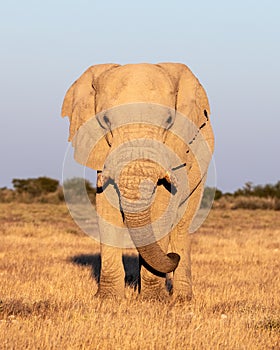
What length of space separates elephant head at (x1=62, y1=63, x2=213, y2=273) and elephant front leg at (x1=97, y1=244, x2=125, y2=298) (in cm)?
77

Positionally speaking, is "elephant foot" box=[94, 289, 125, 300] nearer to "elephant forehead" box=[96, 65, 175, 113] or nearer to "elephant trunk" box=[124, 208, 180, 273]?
"elephant trunk" box=[124, 208, 180, 273]

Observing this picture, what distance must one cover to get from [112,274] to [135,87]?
7.34ft

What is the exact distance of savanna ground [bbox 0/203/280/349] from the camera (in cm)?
589

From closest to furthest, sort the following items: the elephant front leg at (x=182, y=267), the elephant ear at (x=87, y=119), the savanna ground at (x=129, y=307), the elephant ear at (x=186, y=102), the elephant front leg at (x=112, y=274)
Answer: the savanna ground at (x=129, y=307)
the elephant ear at (x=186, y=102)
the elephant ear at (x=87, y=119)
the elephant front leg at (x=112, y=274)
the elephant front leg at (x=182, y=267)

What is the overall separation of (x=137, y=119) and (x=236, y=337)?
95.8 inches

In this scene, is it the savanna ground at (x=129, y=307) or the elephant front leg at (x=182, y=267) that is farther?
the elephant front leg at (x=182, y=267)

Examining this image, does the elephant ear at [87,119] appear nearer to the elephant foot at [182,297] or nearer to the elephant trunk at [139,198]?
the elephant trunk at [139,198]

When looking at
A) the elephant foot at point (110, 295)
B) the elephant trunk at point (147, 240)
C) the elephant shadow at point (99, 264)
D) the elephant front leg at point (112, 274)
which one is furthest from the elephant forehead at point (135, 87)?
the elephant shadow at point (99, 264)

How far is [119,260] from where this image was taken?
28.0ft

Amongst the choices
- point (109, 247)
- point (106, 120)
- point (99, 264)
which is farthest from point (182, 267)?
point (99, 264)

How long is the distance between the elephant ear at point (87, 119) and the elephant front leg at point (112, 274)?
3.38 ft

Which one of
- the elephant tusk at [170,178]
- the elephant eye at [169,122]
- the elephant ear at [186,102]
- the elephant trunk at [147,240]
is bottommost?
the elephant trunk at [147,240]

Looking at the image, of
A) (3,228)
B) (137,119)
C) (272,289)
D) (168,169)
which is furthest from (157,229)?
(3,228)

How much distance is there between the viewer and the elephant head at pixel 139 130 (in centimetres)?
725
